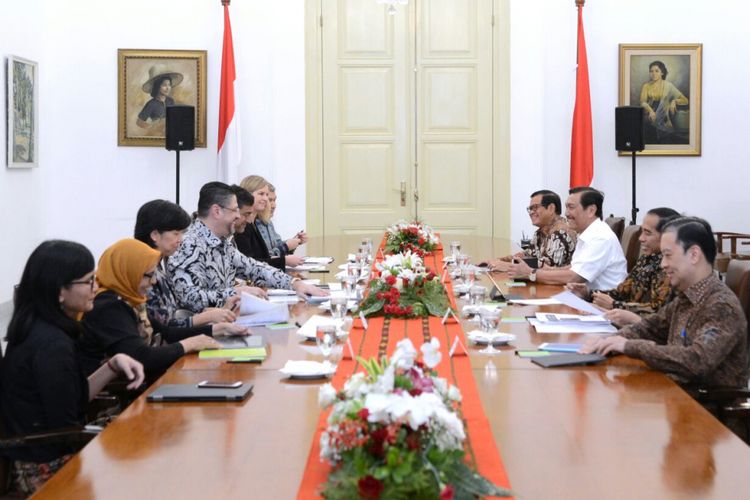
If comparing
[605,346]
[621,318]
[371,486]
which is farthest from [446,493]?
[621,318]

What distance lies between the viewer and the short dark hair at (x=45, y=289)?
3428 millimetres

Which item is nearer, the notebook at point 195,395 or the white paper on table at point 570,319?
the notebook at point 195,395

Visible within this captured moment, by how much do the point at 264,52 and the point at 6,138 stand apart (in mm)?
2955

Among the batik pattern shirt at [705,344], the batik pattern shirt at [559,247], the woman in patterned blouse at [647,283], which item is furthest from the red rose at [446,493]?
the batik pattern shirt at [559,247]

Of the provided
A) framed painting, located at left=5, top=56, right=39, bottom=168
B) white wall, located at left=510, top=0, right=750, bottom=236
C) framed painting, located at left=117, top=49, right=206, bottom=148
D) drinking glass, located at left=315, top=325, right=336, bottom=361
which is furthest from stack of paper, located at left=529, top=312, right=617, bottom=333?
framed painting, located at left=117, top=49, right=206, bottom=148

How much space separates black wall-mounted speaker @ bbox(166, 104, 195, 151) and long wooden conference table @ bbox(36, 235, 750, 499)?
7.37 metres

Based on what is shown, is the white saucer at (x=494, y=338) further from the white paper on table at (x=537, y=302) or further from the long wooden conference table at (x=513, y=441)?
the white paper on table at (x=537, y=302)

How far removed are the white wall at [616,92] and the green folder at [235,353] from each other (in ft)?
26.9

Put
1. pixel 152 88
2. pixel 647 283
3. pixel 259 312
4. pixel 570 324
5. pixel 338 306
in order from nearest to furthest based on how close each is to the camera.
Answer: pixel 338 306 → pixel 570 324 → pixel 259 312 → pixel 647 283 → pixel 152 88

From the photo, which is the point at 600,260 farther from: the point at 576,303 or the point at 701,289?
the point at 701,289

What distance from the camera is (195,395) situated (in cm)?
334

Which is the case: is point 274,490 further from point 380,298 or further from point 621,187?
point 621,187

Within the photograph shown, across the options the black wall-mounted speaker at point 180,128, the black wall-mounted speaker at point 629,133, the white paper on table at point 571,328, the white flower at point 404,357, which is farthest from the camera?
the black wall-mounted speaker at point 629,133

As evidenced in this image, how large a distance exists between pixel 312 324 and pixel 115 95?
7.68 meters
